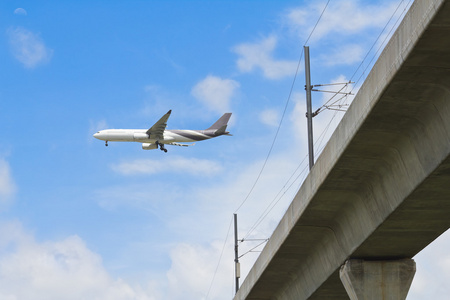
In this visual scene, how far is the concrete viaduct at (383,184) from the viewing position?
16.4m

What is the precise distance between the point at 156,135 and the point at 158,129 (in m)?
1.26

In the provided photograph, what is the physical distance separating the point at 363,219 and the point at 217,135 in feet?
230

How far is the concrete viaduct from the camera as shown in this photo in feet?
53.7

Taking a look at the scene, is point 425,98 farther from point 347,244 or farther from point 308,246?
point 308,246

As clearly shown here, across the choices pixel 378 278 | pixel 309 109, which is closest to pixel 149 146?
pixel 309 109

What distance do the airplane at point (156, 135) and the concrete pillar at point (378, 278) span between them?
57150 millimetres

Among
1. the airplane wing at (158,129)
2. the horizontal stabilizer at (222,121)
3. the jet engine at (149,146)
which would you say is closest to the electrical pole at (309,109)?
the airplane wing at (158,129)

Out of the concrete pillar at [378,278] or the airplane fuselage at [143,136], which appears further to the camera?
the airplane fuselage at [143,136]

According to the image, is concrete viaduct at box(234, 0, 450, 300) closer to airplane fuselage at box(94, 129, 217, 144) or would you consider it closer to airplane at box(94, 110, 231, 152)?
airplane at box(94, 110, 231, 152)

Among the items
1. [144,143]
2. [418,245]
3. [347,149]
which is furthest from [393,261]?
[144,143]

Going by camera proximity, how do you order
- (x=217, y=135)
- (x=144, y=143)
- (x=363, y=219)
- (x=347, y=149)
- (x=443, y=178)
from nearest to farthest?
1. (x=443, y=178)
2. (x=347, y=149)
3. (x=363, y=219)
4. (x=144, y=143)
5. (x=217, y=135)

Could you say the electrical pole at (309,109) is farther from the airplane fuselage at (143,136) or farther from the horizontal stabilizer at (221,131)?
the horizontal stabilizer at (221,131)

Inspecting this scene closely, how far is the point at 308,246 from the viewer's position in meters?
27.4

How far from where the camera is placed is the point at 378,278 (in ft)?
81.8
